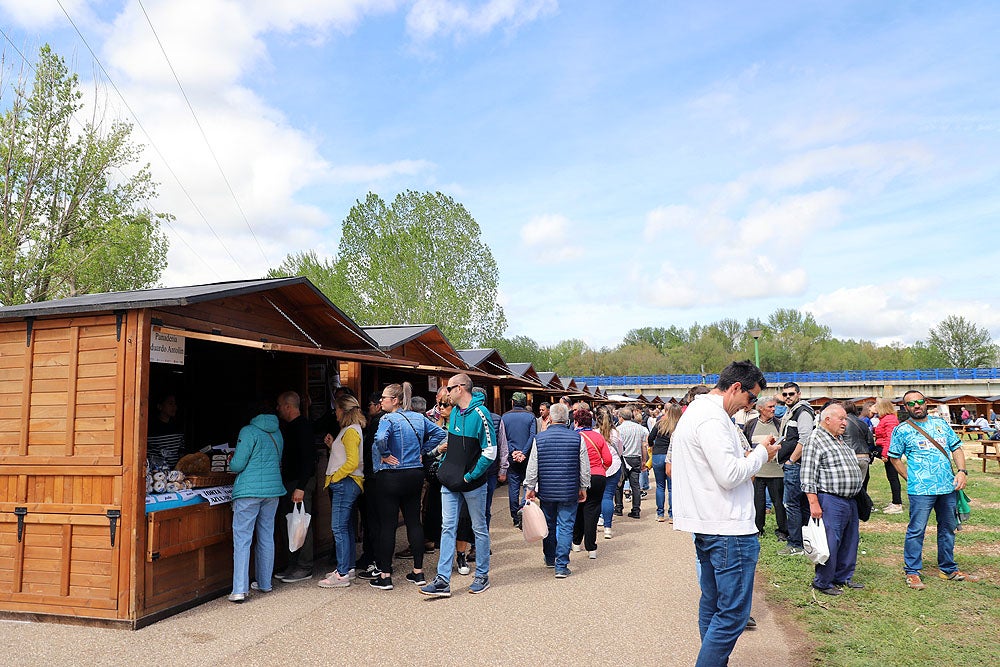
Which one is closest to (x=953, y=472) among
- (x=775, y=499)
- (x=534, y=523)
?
(x=775, y=499)

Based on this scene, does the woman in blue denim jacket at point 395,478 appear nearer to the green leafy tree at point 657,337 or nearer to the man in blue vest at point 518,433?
the man in blue vest at point 518,433

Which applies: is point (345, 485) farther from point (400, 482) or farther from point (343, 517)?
point (400, 482)

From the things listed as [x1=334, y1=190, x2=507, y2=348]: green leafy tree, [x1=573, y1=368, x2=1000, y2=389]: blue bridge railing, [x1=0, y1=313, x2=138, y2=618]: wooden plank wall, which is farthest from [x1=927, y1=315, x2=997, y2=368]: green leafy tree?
[x1=0, y1=313, x2=138, y2=618]: wooden plank wall

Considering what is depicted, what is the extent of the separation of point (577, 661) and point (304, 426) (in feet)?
11.9

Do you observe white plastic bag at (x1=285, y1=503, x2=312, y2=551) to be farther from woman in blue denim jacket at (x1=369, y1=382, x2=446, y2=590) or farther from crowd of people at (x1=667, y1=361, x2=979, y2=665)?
crowd of people at (x1=667, y1=361, x2=979, y2=665)

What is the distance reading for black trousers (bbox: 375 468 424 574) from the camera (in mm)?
6332

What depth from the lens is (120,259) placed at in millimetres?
24719

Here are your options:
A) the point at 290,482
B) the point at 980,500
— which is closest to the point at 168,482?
the point at 290,482

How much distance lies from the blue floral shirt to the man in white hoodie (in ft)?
12.0

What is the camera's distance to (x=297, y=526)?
661cm

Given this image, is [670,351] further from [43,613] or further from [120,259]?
[43,613]

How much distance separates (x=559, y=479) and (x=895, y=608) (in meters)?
3.12

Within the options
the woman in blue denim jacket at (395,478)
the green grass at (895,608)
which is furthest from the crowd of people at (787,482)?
the woman in blue denim jacket at (395,478)

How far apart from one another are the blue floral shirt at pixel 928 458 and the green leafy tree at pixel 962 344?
293 feet
